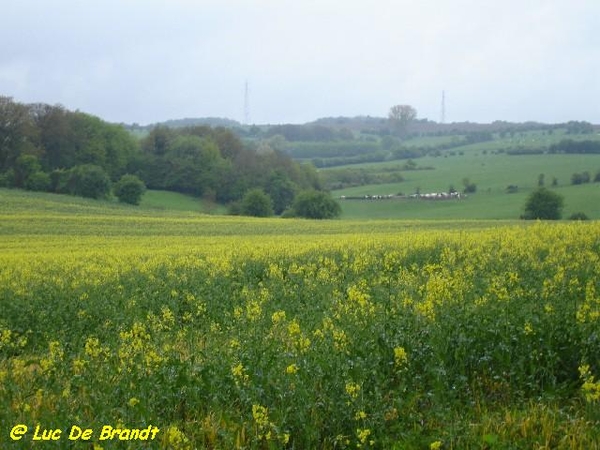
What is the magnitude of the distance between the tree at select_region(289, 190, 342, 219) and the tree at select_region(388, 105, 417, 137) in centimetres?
10266

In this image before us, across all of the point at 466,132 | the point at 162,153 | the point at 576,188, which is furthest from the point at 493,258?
the point at 466,132

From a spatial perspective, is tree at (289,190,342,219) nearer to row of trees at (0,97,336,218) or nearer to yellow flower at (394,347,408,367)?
row of trees at (0,97,336,218)

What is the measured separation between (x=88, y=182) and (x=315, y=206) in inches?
897

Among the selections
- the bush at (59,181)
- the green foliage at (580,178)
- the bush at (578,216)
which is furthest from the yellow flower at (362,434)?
the green foliage at (580,178)

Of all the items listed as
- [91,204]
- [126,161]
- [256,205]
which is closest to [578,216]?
[256,205]

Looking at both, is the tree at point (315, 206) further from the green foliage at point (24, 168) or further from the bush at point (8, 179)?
the bush at point (8, 179)

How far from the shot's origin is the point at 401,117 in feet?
585

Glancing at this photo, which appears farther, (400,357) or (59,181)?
(59,181)

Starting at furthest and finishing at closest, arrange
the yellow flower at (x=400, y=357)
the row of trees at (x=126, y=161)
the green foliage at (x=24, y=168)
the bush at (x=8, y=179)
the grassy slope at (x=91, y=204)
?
the row of trees at (x=126, y=161) < the green foliage at (x=24, y=168) < the bush at (x=8, y=179) < the grassy slope at (x=91, y=204) < the yellow flower at (x=400, y=357)

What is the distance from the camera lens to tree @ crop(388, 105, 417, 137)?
176 meters

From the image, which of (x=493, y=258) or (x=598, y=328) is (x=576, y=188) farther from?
(x=598, y=328)

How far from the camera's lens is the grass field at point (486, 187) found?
218 ft

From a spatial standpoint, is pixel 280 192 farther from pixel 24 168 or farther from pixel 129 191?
pixel 24 168

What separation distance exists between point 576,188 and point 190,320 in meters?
67.3
